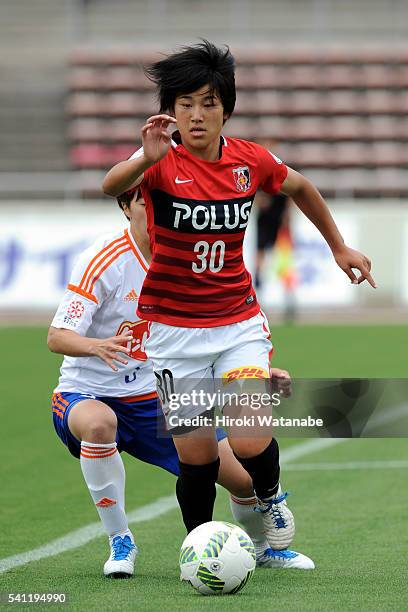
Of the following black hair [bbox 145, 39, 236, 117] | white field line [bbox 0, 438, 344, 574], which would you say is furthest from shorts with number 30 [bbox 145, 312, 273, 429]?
white field line [bbox 0, 438, 344, 574]

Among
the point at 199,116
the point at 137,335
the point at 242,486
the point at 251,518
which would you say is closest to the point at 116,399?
the point at 137,335

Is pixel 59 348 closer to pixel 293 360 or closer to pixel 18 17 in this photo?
pixel 293 360

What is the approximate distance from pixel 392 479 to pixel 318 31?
18.1 m

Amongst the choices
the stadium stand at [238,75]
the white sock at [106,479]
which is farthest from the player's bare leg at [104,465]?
the stadium stand at [238,75]

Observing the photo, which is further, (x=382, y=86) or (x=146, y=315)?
(x=382, y=86)

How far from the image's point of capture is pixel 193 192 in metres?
4.46

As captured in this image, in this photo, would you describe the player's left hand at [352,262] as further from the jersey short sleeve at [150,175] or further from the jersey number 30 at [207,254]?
the jersey short sleeve at [150,175]

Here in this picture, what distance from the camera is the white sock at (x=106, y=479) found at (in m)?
4.93

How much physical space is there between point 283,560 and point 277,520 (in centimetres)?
17

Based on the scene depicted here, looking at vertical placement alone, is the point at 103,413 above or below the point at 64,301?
below

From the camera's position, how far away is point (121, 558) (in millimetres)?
4828

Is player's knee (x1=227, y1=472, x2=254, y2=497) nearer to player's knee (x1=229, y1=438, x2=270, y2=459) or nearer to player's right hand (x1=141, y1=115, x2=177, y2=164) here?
player's knee (x1=229, y1=438, x2=270, y2=459)

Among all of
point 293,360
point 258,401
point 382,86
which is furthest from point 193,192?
point 382,86

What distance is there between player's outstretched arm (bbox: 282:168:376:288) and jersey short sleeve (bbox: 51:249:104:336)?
862 mm
